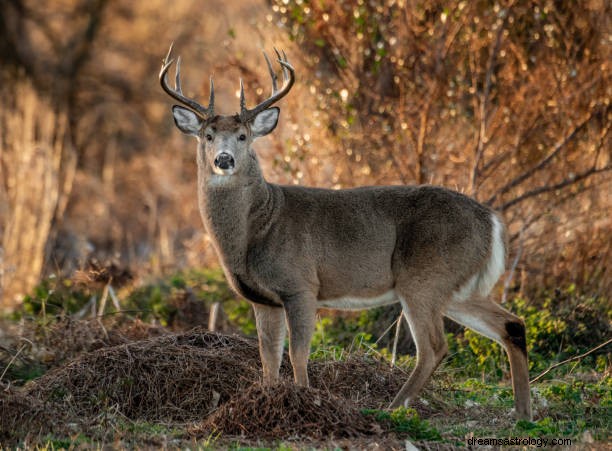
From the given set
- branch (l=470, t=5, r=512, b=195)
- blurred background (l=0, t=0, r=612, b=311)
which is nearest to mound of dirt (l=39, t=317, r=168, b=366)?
blurred background (l=0, t=0, r=612, b=311)

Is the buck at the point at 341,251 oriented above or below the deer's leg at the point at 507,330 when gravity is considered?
above

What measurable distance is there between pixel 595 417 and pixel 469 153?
423cm

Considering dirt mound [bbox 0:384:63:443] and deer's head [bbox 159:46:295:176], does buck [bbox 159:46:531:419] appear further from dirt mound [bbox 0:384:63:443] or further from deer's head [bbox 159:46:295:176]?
dirt mound [bbox 0:384:63:443]

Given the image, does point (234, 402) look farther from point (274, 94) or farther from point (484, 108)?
point (484, 108)

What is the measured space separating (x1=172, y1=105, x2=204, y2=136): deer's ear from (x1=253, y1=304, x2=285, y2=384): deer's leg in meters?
1.38

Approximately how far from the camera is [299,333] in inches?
265

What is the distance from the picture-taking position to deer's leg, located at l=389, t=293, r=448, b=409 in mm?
6863

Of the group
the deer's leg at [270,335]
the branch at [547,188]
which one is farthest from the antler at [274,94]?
the branch at [547,188]

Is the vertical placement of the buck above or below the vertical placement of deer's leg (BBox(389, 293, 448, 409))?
above

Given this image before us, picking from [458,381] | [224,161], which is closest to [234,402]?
[224,161]

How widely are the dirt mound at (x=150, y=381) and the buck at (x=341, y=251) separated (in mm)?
391

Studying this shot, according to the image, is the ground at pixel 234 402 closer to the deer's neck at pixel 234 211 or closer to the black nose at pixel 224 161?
the deer's neck at pixel 234 211

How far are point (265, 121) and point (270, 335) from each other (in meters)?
1.58

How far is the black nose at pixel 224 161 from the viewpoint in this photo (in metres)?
6.82
